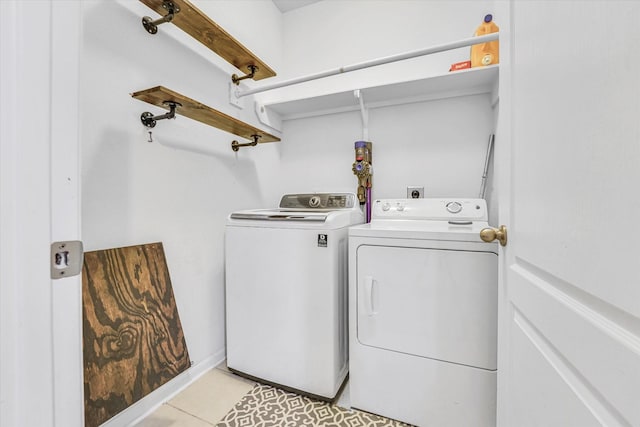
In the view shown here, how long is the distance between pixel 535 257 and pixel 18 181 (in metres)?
1.08

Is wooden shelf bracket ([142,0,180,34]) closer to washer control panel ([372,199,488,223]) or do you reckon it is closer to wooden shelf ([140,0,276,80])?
wooden shelf ([140,0,276,80])

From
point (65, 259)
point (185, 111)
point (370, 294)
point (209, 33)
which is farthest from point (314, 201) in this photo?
point (65, 259)

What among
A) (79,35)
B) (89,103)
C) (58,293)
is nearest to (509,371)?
(58,293)

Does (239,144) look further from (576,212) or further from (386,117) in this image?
(576,212)

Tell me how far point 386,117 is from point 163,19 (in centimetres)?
157

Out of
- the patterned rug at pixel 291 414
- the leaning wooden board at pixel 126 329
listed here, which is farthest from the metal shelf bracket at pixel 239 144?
the patterned rug at pixel 291 414

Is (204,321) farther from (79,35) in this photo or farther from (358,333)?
(79,35)

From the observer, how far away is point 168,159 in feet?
4.68

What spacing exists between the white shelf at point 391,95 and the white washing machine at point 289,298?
3.19 feet

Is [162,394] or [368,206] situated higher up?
[368,206]

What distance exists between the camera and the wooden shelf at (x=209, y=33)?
1.20 metres

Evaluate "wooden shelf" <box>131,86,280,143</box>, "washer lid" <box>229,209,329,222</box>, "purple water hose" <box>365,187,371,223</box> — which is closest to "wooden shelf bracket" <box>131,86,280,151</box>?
"wooden shelf" <box>131,86,280,143</box>

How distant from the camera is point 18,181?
471 millimetres

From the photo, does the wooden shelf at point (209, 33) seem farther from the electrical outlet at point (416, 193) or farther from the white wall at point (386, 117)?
the electrical outlet at point (416, 193)
